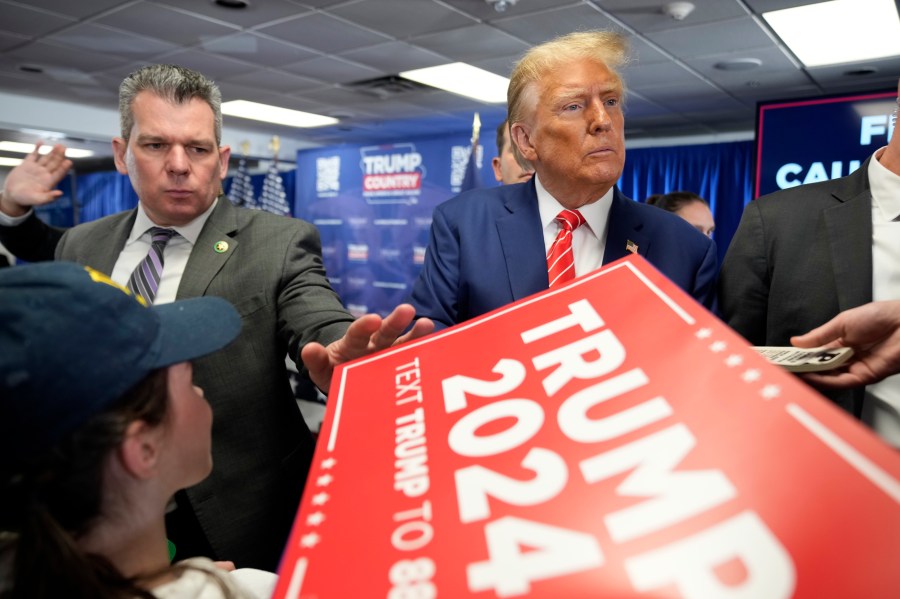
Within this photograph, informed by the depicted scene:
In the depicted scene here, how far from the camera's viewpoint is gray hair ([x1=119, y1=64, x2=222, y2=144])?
158cm

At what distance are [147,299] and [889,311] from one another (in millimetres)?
1514

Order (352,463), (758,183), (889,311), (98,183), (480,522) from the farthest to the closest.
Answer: (98,183), (758,183), (889,311), (352,463), (480,522)

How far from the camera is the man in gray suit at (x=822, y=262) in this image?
1324 millimetres

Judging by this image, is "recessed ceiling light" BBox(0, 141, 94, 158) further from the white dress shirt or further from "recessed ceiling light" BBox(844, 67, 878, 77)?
"recessed ceiling light" BBox(844, 67, 878, 77)

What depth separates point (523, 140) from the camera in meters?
1.59

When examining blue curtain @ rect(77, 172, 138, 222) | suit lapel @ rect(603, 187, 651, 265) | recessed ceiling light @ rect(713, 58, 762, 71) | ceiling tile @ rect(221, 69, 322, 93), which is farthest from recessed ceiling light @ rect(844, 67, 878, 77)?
blue curtain @ rect(77, 172, 138, 222)

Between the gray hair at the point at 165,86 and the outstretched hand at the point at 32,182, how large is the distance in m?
0.48

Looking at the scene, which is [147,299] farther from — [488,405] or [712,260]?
[712,260]

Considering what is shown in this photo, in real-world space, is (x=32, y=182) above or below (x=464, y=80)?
below

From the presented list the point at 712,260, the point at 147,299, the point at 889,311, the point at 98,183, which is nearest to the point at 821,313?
the point at 712,260

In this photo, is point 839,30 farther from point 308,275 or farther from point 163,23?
Answer: point 163,23

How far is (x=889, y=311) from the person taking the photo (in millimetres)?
909

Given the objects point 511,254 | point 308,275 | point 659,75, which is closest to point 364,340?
point 511,254

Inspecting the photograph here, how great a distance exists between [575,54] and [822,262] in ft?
2.29
